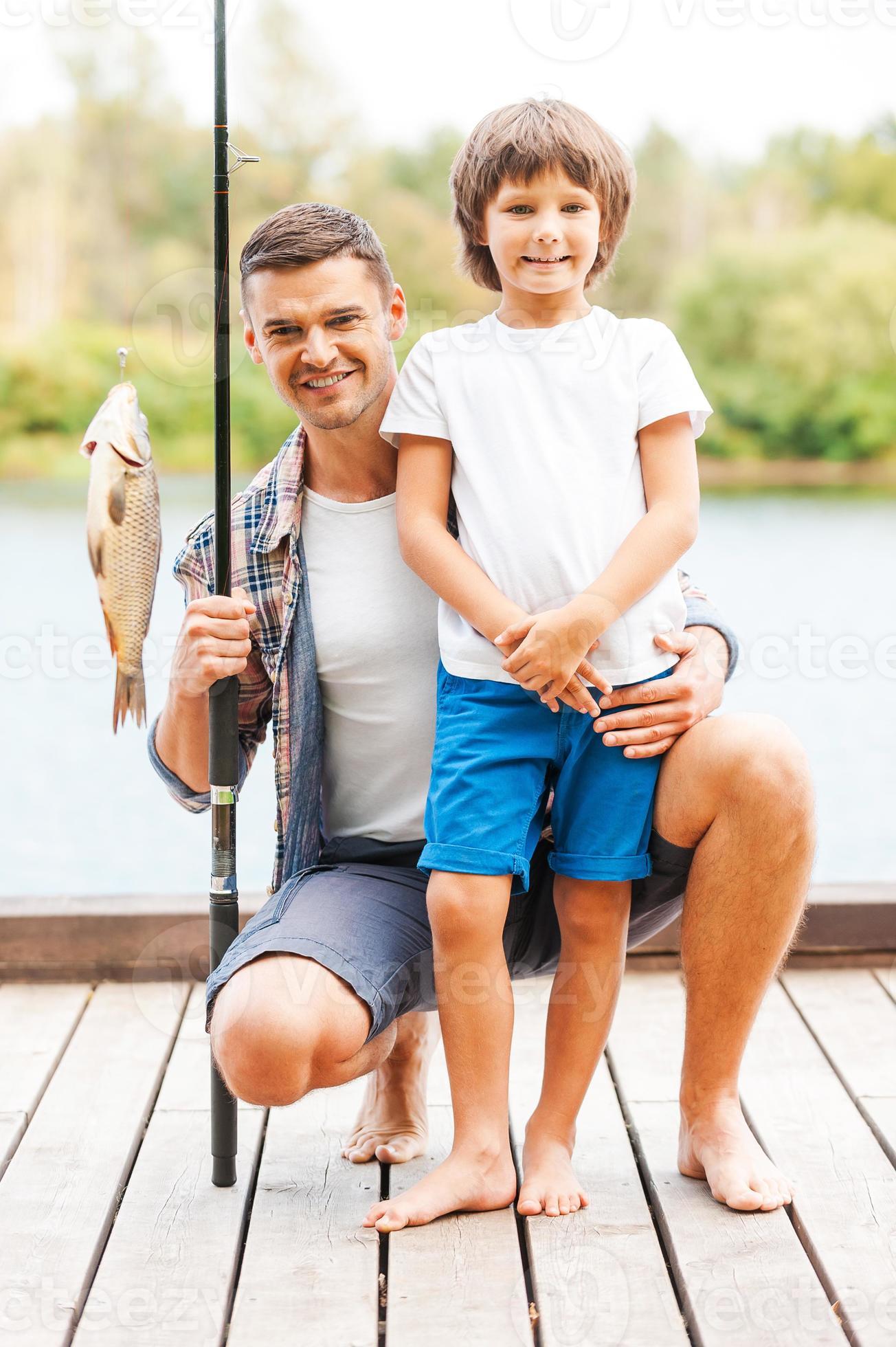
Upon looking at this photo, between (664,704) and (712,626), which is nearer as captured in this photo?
(664,704)

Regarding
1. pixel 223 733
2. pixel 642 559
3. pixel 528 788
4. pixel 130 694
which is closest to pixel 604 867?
pixel 528 788

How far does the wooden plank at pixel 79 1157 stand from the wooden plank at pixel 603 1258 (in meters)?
0.49

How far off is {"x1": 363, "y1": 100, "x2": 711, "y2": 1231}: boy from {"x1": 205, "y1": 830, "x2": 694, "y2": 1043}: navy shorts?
0.06 meters

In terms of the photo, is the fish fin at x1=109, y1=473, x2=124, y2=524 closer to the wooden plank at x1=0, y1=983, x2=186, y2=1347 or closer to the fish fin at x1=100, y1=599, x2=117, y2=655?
the fish fin at x1=100, y1=599, x2=117, y2=655

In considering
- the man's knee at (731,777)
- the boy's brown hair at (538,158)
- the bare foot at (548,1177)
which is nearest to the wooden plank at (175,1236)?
the bare foot at (548,1177)

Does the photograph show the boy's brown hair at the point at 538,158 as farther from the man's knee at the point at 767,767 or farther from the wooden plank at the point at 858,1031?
the wooden plank at the point at 858,1031

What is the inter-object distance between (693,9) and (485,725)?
1332 millimetres

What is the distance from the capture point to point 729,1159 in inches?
69.1

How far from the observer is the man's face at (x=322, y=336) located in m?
1.79

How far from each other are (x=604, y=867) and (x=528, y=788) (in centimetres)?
13

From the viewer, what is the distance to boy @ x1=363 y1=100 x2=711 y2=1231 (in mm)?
1689

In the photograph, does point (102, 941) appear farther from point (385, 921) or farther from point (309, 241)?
point (309, 241)

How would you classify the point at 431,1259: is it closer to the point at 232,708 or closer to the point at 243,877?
the point at 232,708

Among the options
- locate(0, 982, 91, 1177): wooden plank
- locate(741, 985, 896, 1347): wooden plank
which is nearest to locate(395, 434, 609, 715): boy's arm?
locate(741, 985, 896, 1347): wooden plank
